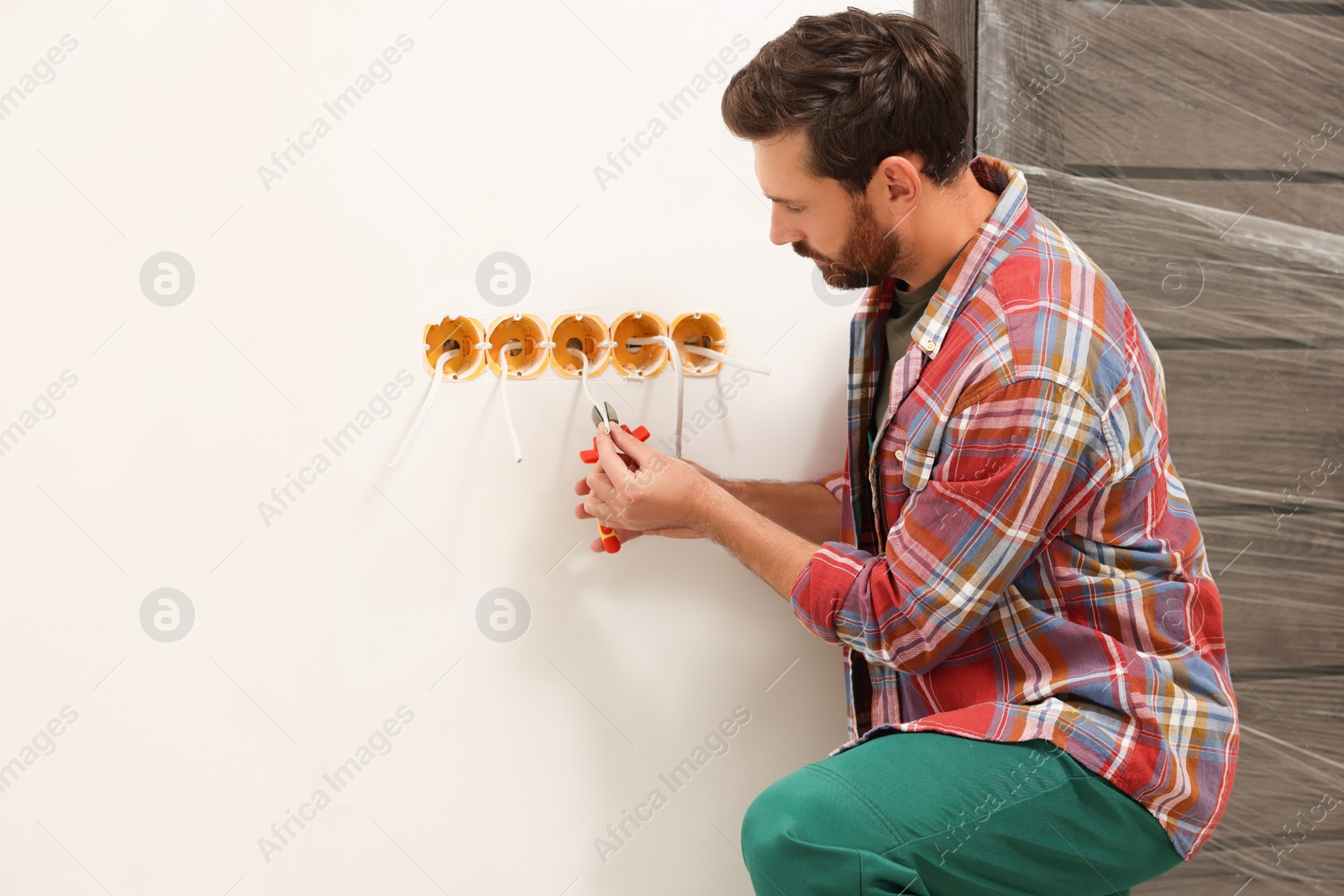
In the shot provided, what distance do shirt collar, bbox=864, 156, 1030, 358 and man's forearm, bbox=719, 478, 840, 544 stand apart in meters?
0.24

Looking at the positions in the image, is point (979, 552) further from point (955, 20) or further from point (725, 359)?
point (955, 20)

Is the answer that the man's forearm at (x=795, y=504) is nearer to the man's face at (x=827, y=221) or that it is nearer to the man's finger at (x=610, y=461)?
the man's finger at (x=610, y=461)

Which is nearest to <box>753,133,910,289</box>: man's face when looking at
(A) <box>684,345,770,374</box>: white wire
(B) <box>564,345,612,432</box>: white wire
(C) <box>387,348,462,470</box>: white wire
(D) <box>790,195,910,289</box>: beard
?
(D) <box>790,195,910,289</box>: beard

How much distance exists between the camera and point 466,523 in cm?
95

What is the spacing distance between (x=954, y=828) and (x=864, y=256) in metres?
0.49

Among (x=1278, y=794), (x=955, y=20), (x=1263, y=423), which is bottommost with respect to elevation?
(x=1278, y=794)

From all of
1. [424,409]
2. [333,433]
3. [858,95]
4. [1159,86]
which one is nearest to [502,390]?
[424,409]

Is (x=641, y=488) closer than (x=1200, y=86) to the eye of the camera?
Yes

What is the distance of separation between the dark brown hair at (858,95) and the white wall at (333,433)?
A: 0.62ft

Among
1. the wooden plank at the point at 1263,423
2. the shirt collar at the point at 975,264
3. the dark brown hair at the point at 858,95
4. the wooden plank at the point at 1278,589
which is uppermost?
the dark brown hair at the point at 858,95

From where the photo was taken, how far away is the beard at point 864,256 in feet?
2.60

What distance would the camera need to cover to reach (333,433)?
0.93 m

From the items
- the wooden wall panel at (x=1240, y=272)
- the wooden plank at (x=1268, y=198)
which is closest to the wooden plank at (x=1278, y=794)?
the wooden wall panel at (x=1240, y=272)

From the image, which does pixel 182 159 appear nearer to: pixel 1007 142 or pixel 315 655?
pixel 315 655
